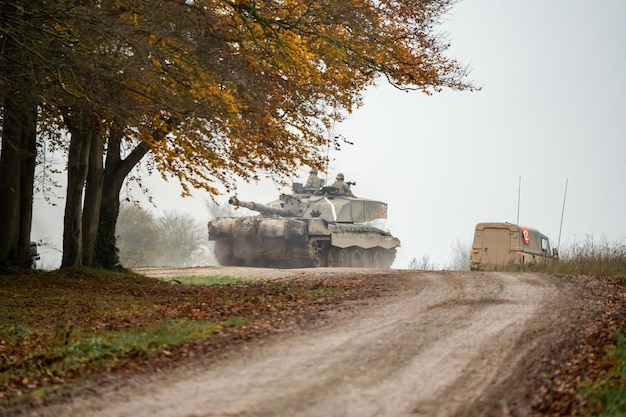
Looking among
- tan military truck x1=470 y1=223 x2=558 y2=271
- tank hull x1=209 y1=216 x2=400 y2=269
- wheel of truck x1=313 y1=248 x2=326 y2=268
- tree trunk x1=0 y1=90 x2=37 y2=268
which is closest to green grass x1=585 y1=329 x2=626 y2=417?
tree trunk x1=0 y1=90 x2=37 y2=268

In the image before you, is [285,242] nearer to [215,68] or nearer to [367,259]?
[367,259]

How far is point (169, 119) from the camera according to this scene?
21.9m

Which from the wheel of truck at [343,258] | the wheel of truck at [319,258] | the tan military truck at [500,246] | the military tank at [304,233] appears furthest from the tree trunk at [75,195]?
the wheel of truck at [343,258]

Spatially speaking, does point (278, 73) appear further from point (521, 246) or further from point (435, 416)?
point (435, 416)

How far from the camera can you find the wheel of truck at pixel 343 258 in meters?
37.9

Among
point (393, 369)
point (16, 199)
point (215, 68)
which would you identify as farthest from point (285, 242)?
point (393, 369)

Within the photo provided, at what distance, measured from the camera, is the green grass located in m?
7.67

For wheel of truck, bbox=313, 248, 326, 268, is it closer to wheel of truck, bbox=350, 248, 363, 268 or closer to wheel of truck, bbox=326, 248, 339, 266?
wheel of truck, bbox=326, 248, 339, 266

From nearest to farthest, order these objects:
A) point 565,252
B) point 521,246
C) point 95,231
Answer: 1. point 95,231
2. point 565,252
3. point 521,246

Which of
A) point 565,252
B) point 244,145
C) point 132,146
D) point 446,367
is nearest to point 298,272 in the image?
point 244,145

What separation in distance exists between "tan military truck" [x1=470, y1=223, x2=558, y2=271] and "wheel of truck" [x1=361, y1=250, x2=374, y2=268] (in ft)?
26.8

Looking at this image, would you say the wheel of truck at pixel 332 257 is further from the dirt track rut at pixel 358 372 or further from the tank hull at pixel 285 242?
the dirt track rut at pixel 358 372

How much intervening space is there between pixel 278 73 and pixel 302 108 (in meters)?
1.29

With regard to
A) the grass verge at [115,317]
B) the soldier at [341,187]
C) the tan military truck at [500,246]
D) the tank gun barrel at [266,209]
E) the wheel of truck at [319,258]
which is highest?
the soldier at [341,187]
